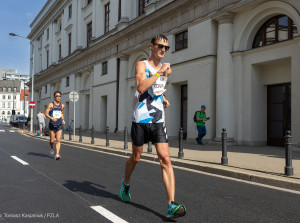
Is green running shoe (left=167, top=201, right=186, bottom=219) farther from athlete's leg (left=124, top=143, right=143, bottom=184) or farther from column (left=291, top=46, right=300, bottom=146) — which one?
column (left=291, top=46, right=300, bottom=146)

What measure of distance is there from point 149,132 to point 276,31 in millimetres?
9987

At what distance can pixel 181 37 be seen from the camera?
1619 centimetres

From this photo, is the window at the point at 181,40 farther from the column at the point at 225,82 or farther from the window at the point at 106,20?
the window at the point at 106,20

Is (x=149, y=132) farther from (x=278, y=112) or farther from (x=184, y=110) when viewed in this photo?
(x=184, y=110)

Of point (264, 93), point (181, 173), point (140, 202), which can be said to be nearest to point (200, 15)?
point (264, 93)

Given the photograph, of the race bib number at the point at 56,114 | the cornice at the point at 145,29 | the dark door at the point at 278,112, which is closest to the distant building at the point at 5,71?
the cornice at the point at 145,29

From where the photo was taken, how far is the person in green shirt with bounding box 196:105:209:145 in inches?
529

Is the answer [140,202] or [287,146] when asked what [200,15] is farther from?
[140,202]

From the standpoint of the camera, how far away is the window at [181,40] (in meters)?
15.9

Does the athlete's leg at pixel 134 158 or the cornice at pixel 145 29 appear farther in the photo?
the cornice at pixel 145 29

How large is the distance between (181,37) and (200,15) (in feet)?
6.17

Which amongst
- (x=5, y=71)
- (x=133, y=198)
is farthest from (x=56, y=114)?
(x=5, y=71)

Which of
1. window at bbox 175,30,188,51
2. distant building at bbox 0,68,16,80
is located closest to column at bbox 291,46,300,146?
window at bbox 175,30,188,51

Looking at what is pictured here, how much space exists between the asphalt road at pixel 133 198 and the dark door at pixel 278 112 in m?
6.62
